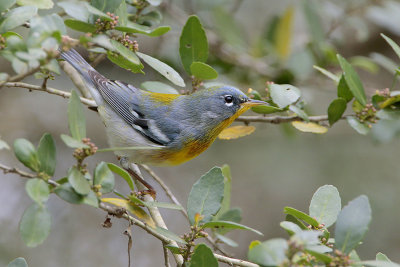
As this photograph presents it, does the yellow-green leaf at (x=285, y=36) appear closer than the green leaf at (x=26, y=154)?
No

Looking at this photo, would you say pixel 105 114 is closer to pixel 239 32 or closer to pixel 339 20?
pixel 239 32

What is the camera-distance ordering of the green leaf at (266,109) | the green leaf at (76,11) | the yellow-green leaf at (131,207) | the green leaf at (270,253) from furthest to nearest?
1. the green leaf at (266,109)
2. the green leaf at (76,11)
3. the yellow-green leaf at (131,207)
4. the green leaf at (270,253)

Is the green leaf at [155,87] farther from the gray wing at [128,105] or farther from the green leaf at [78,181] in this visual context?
the green leaf at [78,181]

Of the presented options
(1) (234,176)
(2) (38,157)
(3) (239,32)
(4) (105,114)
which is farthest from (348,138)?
(2) (38,157)

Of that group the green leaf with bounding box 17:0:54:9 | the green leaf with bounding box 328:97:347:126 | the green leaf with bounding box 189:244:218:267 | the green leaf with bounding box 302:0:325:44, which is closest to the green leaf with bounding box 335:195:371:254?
the green leaf with bounding box 189:244:218:267

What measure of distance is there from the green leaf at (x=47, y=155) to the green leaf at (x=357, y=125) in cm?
181

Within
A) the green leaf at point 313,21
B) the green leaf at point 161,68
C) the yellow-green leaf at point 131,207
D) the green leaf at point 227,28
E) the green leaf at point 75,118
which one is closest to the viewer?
Answer: the green leaf at point 75,118

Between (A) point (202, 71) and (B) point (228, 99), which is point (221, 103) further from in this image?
(A) point (202, 71)

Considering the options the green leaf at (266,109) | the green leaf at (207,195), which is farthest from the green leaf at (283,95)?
the green leaf at (207,195)

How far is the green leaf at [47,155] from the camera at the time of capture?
6.72ft

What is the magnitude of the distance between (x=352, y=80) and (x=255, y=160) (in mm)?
3801

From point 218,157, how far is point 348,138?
1.64 meters

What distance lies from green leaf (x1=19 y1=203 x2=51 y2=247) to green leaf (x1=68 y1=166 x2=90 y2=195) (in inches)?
5.3

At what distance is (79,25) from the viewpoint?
2572mm
